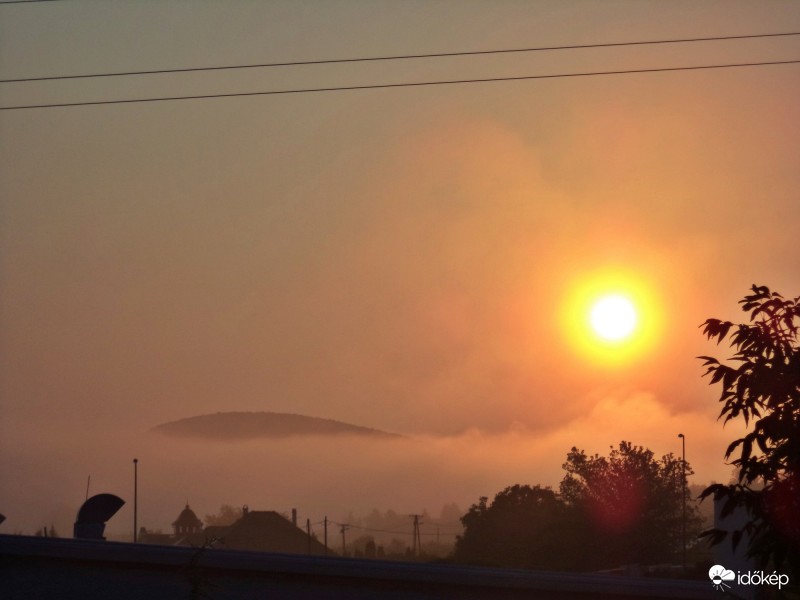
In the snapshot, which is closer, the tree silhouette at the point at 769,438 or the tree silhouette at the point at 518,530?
the tree silhouette at the point at 769,438

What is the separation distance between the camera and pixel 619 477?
415 ft

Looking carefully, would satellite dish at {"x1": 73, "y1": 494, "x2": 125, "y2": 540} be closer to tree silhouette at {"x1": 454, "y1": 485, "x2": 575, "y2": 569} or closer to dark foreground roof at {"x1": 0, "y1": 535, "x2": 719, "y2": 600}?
dark foreground roof at {"x1": 0, "y1": 535, "x2": 719, "y2": 600}

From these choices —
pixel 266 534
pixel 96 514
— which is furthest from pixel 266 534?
pixel 96 514

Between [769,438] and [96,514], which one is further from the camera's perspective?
[96,514]

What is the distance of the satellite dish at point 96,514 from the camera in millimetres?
28781

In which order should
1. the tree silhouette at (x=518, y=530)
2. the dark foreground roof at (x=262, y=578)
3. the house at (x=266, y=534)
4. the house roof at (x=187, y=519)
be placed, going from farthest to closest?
1. the house roof at (x=187, y=519)
2. the house at (x=266, y=534)
3. the tree silhouette at (x=518, y=530)
4. the dark foreground roof at (x=262, y=578)

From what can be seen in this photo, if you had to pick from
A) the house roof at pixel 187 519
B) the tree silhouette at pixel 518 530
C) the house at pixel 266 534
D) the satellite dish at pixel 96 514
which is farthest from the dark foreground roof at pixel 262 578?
the house roof at pixel 187 519

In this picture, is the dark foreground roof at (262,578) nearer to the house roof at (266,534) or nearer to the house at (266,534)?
the house at (266,534)

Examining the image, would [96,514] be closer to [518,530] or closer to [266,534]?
[518,530]

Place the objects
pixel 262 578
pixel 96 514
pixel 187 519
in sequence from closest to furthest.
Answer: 1. pixel 262 578
2. pixel 96 514
3. pixel 187 519

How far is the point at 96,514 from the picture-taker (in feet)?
95.8

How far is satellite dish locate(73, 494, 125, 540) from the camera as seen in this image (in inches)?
1133

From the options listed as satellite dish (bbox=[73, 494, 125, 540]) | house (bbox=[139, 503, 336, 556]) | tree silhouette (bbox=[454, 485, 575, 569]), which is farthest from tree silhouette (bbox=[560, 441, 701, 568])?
satellite dish (bbox=[73, 494, 125, 540])

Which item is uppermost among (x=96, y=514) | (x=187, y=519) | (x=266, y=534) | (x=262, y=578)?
(x=187, y=519)
